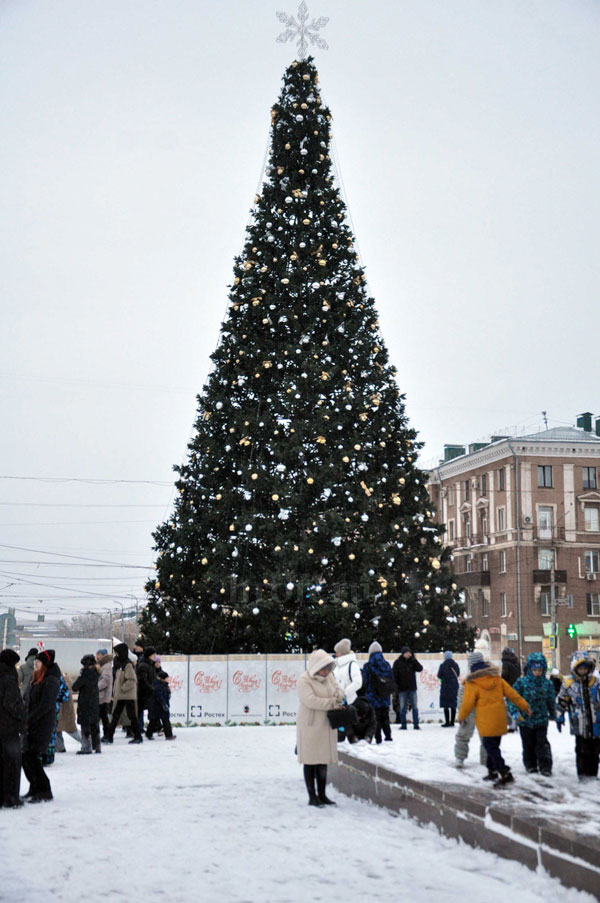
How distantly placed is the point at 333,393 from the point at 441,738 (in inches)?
399

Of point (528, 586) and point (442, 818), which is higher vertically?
point (528, 586)

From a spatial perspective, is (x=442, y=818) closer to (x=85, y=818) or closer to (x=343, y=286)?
(x=85, y=818)

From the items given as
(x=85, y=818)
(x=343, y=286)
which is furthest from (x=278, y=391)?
(x=85, y=818)

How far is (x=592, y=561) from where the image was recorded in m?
71.4

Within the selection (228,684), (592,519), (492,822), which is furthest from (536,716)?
(592,519)

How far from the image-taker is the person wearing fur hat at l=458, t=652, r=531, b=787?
11195 mm

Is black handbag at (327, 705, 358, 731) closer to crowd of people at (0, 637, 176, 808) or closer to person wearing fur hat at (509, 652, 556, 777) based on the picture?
person wearing fur hat at (509, 652, 556, 777)

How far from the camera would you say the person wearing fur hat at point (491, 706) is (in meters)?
11.2

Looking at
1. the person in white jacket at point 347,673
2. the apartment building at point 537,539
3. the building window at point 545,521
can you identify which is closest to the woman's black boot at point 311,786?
the person in white jacket at point 347,673

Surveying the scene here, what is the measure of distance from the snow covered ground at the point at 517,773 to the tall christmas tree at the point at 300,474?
25.6 ft

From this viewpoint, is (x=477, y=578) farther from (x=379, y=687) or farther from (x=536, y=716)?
(x=536, y=716)

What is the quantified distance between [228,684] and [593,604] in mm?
48712

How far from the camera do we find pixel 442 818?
381 inches

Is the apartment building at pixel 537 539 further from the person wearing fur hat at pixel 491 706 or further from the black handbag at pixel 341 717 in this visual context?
the black handbag at pixel 341 717
